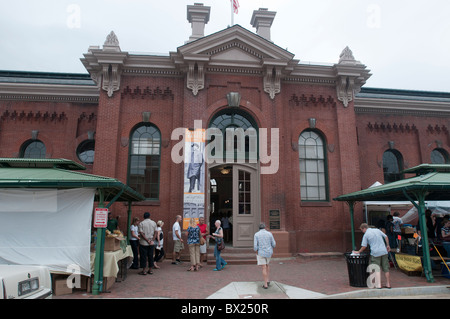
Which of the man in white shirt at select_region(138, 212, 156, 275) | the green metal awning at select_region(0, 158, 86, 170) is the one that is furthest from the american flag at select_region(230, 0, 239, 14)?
the man in white shirt at select_region(138, 212, 156, 275)

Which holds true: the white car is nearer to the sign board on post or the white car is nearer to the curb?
the sign board on post

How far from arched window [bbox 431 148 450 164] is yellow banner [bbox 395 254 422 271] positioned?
448 inches

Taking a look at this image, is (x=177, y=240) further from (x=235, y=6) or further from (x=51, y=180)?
(x=235, y=6)

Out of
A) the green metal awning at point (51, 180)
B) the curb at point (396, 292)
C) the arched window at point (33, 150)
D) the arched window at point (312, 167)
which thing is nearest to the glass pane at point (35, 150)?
the arched window at point (33, 150)

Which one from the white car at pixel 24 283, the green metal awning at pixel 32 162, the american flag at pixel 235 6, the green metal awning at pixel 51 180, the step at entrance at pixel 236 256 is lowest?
the step at entrance at pixel 236 256

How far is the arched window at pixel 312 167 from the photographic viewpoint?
49.3 ft

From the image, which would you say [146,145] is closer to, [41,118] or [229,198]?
[41,118]

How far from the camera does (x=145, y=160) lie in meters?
14.5

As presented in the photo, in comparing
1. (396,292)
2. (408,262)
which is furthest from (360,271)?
(408,262)

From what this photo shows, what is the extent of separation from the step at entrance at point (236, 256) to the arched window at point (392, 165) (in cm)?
996

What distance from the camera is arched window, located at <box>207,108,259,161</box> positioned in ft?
47.2

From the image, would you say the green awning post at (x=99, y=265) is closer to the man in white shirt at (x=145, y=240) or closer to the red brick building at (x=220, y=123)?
the man in white shirt at (x=145, y=240)

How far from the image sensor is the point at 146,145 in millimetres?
14680
